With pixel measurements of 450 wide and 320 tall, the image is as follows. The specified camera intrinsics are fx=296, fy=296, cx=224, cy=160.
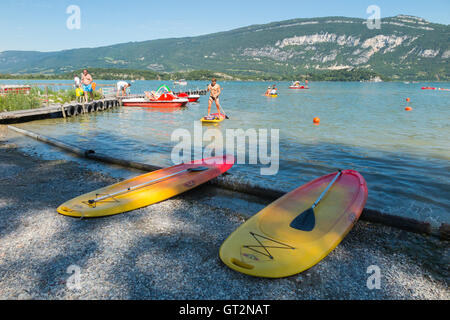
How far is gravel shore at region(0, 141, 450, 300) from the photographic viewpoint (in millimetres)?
3420

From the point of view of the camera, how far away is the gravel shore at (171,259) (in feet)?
11.2

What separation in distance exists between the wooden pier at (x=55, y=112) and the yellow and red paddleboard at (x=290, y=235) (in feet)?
57.4

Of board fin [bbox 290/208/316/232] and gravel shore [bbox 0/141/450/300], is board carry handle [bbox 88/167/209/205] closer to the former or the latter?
gravel shore [bbox 0/141/450/300]

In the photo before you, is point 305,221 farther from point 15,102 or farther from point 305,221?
point 15,102

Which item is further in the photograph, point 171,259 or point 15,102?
point 15,102

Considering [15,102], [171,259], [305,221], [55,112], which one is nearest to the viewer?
[171,259]

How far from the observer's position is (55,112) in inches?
803

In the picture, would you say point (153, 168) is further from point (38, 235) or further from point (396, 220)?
point (396, 220)

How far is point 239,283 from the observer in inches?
139

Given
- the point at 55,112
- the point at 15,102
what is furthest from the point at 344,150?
the point at 15,102

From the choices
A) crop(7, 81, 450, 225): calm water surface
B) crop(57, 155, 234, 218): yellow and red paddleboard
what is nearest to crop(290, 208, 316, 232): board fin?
crop(7, 81, 450, 225): calm water surface

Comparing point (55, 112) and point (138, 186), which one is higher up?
point (55, 112)

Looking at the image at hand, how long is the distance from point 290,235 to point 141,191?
10.4 ft
